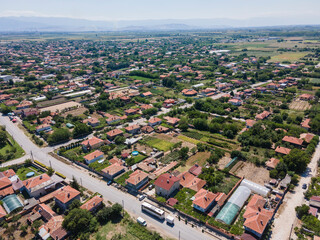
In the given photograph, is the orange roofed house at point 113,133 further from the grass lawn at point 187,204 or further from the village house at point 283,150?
the village house at point 283,150

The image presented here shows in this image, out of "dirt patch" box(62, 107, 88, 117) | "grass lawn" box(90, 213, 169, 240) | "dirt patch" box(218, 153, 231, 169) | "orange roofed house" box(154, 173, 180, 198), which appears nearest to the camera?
"grass lawn" box(90, 213, 169, 240)

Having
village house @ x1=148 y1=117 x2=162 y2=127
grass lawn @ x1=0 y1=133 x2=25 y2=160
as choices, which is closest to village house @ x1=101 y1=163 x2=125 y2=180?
village house @ x1=148 y1=117 x2=162 y2=127

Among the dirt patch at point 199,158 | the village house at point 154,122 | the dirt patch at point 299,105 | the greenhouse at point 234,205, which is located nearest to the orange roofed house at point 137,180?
the dirt patch at point 199,158

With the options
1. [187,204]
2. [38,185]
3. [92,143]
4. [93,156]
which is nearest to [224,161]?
[187,204]

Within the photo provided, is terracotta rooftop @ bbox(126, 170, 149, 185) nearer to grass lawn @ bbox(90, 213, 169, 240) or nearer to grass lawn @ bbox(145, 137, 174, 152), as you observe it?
grass lawn @ bbox(90, 213, 169, 240)

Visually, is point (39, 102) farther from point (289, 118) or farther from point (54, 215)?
point (289, 118)

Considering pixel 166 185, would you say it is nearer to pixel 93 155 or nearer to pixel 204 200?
pixel 204 200
